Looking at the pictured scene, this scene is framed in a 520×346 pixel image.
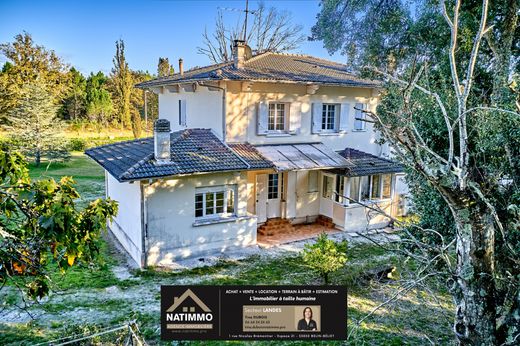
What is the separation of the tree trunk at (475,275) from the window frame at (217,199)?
13673mm

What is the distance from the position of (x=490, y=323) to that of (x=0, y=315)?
46.1ft

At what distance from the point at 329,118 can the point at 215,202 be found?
A: 10.4m

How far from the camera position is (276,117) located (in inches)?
891

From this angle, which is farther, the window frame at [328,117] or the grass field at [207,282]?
the window frame at [328,117]

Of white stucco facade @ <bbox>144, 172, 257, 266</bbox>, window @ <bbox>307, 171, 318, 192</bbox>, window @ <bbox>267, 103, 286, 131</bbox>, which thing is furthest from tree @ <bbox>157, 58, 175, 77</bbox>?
white stucco facade @ <bbox>144, 172, 257, 266</bbox>

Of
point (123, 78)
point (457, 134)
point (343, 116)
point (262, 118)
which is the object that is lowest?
point (457, 134)

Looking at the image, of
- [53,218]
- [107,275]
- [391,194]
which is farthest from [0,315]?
[391,194]

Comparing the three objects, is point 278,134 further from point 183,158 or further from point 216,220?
point 216,220

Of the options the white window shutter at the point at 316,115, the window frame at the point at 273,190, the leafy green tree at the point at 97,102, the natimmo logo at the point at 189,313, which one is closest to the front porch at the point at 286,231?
the window frame at the point at 273,190

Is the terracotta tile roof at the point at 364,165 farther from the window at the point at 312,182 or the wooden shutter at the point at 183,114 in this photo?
the wooden shutter at the point at 183,114

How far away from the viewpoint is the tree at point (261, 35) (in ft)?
162

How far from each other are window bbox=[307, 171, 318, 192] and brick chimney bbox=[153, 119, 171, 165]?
9.72 meters

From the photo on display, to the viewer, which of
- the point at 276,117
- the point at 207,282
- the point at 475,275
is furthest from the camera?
the point at 276,117

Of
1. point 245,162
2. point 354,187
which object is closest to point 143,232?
point 245,162
